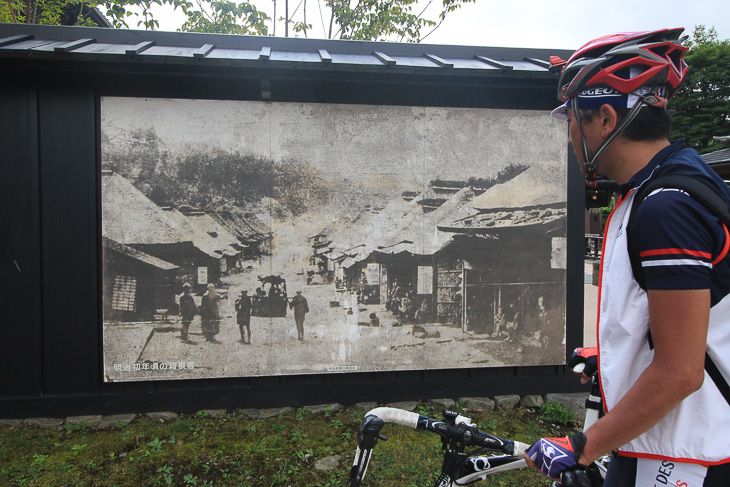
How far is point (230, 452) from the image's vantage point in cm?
376

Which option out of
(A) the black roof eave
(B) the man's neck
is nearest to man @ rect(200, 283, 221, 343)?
(A) the black roof eave

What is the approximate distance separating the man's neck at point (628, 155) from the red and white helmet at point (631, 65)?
0.59 feet

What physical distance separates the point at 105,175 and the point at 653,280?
461cm

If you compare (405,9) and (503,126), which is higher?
(405,9)

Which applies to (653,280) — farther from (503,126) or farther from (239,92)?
(239,92)

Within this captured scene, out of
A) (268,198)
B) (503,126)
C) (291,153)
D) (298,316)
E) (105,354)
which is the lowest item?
(105,354)

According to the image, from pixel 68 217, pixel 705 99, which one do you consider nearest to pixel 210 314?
pixel 68 217

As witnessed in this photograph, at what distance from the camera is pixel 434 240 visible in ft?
15.1

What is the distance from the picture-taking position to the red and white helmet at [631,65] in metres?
1.45

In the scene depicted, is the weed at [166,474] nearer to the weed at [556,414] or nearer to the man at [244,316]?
the man at [244,316]

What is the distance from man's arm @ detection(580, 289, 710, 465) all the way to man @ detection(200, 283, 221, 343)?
12.7ft

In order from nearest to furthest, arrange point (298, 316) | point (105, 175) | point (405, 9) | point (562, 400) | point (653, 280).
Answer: point (653, 280) < point (105, 175) < point (298, 316) < point (562, 400) < point (405, 9)

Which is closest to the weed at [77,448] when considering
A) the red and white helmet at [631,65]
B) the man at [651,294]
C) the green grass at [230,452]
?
the green grass at [230,452]

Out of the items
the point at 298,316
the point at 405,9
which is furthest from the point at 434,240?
the point at 405,9
